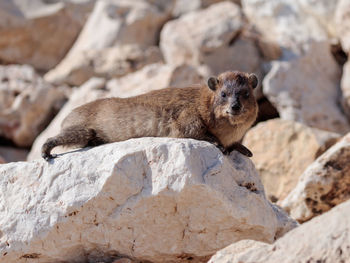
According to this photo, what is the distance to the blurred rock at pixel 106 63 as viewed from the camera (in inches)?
573

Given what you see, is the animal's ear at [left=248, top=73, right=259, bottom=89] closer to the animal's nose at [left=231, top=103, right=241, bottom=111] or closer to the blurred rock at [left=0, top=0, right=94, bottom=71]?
the animal's nose at [left=231, top=103, right=241, bottom=111]

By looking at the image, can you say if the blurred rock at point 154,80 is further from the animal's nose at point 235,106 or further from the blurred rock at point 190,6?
the animal's nose at point 235,106

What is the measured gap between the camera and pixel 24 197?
659 cm

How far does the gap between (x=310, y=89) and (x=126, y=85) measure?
3950 mm

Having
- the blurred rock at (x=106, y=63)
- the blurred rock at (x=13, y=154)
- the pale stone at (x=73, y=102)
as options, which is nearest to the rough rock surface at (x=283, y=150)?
the pale stone at (x=73, y=102)

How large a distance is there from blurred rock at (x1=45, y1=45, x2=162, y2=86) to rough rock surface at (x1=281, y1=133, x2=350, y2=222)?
22.4 ft

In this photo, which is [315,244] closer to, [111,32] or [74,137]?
[74,137]

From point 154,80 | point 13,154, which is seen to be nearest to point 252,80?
point 154,80

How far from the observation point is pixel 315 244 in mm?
4703

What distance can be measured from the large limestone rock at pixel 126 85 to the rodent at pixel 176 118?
384 centimetres

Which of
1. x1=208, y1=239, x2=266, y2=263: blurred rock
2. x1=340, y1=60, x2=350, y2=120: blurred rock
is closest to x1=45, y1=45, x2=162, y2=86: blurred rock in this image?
x1=340, y1=60, x2=350, y2=120: blurred rock

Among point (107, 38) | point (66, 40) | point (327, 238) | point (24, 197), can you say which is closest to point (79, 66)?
point (107, 38)

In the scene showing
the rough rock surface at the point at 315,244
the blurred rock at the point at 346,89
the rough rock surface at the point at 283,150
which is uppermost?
the rough rock surface at the point at 315,244

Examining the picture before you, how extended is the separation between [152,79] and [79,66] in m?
2.92
